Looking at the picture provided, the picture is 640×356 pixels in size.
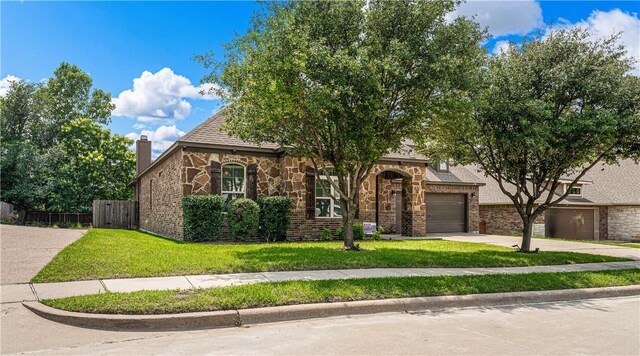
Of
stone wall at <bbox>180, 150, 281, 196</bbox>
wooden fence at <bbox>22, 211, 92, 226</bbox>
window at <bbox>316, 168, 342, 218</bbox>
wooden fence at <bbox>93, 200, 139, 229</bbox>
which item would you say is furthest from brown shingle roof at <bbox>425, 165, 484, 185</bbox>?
wooden fence at <bbox>22, 211, 92, 226</bbox>

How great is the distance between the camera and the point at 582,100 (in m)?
13.1

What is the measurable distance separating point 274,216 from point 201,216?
2.55 meters

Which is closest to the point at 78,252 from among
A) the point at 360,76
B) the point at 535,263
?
the point at 360,76

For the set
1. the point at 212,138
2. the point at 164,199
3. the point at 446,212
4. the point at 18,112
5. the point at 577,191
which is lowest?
the point at 446,212

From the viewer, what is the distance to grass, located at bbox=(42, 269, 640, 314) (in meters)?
6.39

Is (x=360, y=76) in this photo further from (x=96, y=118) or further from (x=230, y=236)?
(x=96, y=118)

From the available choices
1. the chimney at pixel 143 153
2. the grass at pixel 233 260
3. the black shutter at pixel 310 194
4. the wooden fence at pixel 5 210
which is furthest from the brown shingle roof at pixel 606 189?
the wooden fence at pixel 5 210

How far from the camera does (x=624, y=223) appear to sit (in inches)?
1110

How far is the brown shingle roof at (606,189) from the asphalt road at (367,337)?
72.4 feet

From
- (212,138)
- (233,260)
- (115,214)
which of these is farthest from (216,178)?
(115,214)

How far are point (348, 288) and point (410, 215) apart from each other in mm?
13366

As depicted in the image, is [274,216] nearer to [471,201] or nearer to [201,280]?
[201,280]

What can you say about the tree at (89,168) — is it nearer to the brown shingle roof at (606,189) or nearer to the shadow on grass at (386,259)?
the shadow on grass at (386,259)

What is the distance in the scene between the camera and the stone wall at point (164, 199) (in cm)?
1731
